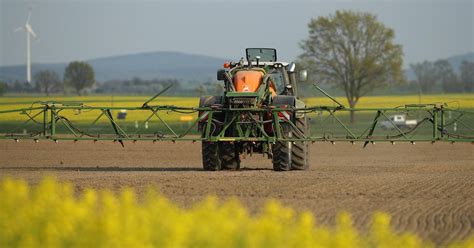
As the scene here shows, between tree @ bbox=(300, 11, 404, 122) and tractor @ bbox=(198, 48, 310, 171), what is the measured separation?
49720 mm

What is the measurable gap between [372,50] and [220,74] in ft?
172

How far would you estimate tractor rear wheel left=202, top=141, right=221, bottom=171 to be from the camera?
22188 mm

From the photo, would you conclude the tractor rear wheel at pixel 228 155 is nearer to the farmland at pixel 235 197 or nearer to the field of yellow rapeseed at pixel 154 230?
the farmland at pixel 235 197

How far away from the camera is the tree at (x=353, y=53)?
73.4 m

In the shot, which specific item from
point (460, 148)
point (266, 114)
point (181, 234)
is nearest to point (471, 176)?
point (266, 114)

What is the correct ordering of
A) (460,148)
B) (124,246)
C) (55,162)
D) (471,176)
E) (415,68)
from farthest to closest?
(415,68)
(460,148)
(55,162)
(471,176)
(124,246)

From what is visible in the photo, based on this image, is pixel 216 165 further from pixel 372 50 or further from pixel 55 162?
pixel 372 50

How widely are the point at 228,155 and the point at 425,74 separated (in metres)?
146

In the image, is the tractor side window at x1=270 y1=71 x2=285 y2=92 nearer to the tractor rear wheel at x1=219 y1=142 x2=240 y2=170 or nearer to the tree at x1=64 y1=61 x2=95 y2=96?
the tractor rear wheel at x1=219 y1=142 x2=240 y2=170

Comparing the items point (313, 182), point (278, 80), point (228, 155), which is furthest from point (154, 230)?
point (278, 80)

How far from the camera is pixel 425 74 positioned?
165500mm

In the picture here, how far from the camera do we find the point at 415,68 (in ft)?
583

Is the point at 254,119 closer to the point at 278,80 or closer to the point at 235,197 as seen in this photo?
the point at 278,80

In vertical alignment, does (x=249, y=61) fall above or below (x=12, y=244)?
above
